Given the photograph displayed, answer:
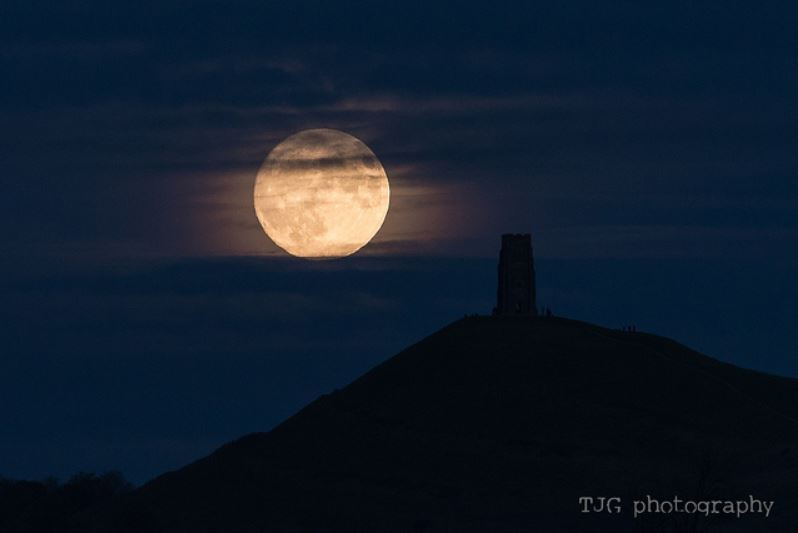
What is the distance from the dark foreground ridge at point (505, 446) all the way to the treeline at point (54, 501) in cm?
443

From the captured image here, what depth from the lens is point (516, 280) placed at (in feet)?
547

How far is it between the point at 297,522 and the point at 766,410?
38.4 meters

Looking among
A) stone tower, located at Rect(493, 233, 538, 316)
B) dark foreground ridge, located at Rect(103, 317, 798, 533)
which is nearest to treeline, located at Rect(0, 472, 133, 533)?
dark foreground ridge, located at Rect(103, 317, 798, 533)

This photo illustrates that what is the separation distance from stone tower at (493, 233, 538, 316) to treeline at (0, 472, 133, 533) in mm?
33653

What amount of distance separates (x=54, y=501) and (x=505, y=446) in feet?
114

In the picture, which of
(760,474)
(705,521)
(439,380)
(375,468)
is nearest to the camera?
(705,521)

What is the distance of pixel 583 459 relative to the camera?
143625 mm

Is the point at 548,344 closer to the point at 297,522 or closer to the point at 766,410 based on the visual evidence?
the point at 766,410

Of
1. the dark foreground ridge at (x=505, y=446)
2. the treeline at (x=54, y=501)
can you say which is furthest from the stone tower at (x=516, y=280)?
the treeline at (x=54, y=501)

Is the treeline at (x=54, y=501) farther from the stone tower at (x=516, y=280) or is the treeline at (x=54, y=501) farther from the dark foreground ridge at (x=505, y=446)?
the stone tower at (x=516, y=280)

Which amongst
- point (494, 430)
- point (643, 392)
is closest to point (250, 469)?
point (494, 430)

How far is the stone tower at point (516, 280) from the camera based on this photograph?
546 ft

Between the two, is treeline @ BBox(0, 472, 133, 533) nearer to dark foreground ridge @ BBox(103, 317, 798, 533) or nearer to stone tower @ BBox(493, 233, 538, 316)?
dark foreground ridge @ BBox(103, 317, 798, 533)

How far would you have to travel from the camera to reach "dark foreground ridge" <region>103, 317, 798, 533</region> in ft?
447
